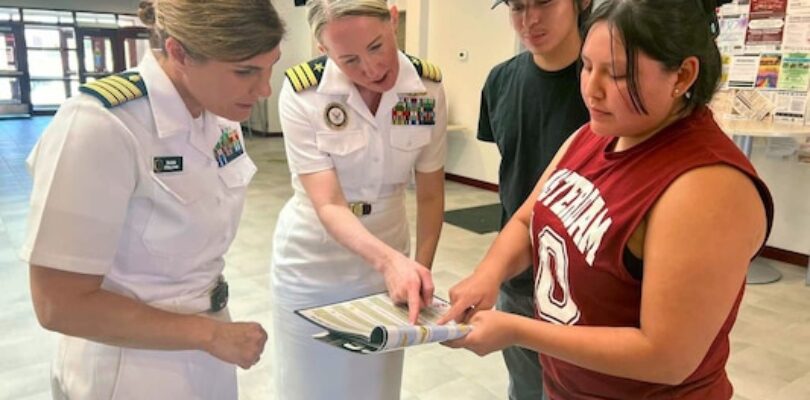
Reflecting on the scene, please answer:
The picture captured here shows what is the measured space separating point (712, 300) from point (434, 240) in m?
0.97

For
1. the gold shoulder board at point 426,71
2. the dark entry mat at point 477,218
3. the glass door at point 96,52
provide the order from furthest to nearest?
1. the glass door at point 96,52
2. the dark entry mat at point 477,218
3. the gold shoulder board at point 426,71

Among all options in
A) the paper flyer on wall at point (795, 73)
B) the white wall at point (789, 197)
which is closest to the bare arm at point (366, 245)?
the white wall at point (789, 197)

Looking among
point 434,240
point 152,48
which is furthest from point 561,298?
point 152,48

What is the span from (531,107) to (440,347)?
186 cm

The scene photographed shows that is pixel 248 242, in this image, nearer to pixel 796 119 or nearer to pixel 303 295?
pixel 303 295

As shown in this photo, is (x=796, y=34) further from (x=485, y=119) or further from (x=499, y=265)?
(x=499, y=265)

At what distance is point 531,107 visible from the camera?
1.52m

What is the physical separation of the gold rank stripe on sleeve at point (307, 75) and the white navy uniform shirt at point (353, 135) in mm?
13

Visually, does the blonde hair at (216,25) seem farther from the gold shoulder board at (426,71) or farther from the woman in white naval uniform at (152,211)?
the gold shoulder board at (426,71)

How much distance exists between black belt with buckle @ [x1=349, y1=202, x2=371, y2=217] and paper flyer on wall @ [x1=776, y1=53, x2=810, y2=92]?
3.80 meters

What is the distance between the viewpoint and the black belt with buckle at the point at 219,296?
1171mm

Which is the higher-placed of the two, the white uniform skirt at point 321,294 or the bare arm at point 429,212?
the bare arm at point 429,212

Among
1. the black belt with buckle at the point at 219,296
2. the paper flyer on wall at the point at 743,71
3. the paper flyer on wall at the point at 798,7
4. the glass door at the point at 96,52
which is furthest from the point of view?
the glass door at the point at 96,52

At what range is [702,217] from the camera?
779 mm
